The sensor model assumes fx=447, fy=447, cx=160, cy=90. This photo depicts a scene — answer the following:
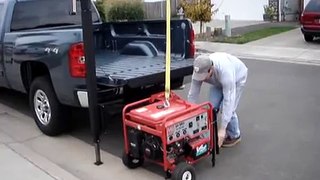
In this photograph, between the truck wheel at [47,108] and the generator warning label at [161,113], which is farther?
the truck wheel at [47,108]

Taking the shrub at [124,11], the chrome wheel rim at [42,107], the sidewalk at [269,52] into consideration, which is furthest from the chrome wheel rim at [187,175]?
the shrub at [124,11]

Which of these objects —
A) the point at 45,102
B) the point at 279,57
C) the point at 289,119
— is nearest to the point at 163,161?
the point at 45,102

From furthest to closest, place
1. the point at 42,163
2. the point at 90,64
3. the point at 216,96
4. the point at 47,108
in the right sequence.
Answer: the point at 47,108
the point at 216,96
the point at 42,163
the point at 90,64

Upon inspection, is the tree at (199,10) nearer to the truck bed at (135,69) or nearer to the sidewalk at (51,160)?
the truck bed at (135,69)

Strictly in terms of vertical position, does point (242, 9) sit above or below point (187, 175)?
above

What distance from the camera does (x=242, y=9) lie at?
867 inches

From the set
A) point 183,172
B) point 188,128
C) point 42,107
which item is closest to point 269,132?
point 188,128

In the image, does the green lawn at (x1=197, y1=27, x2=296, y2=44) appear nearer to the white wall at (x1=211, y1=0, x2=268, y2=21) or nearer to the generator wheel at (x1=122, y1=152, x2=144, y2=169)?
the white wall at (x1=211, y1=0, x2=268, y2=21)

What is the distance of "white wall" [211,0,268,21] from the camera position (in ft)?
70.2

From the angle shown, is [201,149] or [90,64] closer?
[201,149]

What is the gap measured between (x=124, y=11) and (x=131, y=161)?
51.5 ft

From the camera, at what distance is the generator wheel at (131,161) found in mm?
4648

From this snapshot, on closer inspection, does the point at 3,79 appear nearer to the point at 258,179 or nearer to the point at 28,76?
the point at 28,76

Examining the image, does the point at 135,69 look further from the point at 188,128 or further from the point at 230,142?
the point at 230,142
